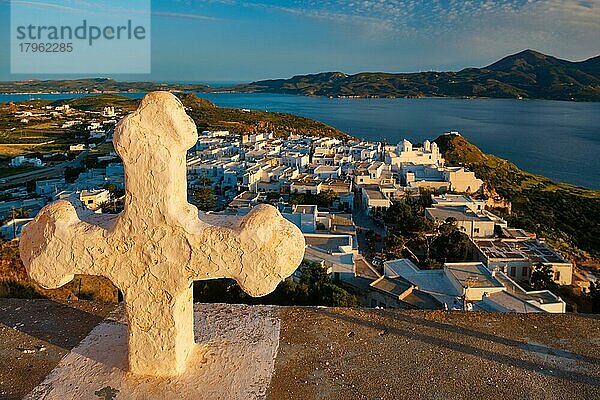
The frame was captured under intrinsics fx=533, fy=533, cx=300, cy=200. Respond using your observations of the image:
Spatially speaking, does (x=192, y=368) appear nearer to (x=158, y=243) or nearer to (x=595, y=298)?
(x=158, y=243)

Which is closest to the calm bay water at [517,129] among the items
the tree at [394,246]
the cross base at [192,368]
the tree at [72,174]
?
the tree at [394,246]

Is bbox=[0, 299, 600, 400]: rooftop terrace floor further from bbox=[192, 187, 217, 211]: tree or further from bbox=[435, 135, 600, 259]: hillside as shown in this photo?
bbox=[192, 187, 217, 211]: tree

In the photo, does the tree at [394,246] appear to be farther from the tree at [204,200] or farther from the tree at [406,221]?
the tree at [204,200]

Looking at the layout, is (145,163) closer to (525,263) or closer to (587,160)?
(525,263)

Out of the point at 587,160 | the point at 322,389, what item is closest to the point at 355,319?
the point at 322,389

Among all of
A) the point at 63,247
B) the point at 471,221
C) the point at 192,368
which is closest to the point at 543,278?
the point at 471,221

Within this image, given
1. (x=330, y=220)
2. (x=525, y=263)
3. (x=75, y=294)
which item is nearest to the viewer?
(x=75, y=294)
